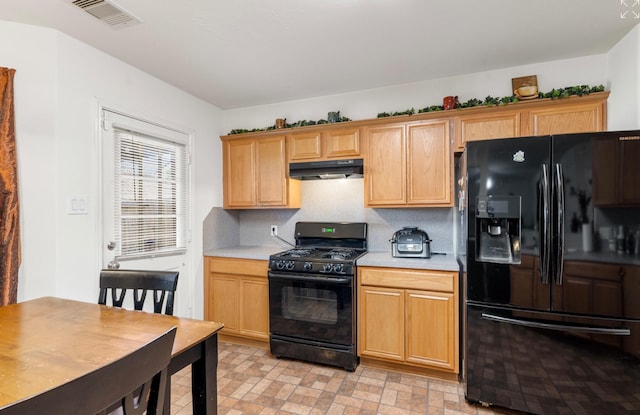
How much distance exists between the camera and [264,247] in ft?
11.7

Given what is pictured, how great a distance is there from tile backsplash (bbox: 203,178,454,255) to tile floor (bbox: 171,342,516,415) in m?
1.17

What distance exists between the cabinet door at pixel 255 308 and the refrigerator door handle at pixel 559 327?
72.0 inches

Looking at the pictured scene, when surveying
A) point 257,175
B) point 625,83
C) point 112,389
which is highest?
point 625,83

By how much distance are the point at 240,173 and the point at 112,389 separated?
2.88 meters

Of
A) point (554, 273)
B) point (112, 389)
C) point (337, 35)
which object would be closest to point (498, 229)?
point (554, 273)

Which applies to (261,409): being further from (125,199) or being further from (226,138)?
(226,138)

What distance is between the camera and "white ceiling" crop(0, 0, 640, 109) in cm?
183

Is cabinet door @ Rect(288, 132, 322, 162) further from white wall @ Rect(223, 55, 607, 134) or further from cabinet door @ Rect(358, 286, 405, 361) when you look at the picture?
cabinet door @ Rect(358, 286, 405, 361)

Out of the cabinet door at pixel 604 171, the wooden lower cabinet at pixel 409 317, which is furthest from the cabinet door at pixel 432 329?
the cabinet door at pixel 604 171

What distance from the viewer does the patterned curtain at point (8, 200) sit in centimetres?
182

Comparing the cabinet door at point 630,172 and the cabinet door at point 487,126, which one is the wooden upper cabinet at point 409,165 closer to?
the cabinet door at point 487,126

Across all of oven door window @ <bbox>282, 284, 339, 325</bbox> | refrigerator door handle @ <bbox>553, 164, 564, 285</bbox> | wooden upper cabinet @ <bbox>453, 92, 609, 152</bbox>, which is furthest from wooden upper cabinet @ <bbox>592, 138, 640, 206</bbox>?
oven door window @ <bbox>282, 284, 339, 325</bbox>

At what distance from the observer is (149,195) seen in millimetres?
2705

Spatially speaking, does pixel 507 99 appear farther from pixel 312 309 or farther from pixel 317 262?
pixel 312 309
